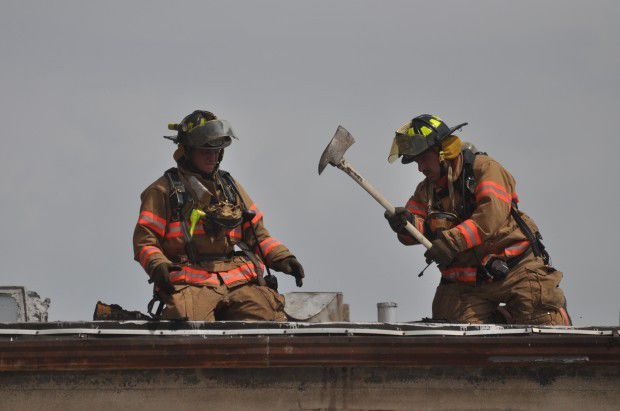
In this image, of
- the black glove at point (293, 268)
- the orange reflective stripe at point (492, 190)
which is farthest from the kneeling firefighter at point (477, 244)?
the black glove at point (293, 268)

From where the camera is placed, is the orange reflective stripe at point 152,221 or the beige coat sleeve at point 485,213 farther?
the beige coat sleeve at point 485,213

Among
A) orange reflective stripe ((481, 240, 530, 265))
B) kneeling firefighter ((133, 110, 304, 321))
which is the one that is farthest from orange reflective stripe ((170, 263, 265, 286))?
orange reflective stripe ((481, 240, 530, 265))

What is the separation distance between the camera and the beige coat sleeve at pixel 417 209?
884 centimetres

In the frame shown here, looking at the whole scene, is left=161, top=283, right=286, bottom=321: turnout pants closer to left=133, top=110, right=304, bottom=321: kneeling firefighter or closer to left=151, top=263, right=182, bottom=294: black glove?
left=133, top=110, right=304, bottom=321: kneeling firefighter

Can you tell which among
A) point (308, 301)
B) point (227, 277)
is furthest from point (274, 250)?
point (308, 301)

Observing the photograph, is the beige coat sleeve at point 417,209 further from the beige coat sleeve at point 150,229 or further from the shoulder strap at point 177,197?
the beige coat sleeve at point 150,229

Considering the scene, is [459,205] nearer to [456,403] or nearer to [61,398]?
[456,403]

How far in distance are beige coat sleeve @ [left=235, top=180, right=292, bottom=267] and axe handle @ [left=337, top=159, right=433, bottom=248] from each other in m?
0.76

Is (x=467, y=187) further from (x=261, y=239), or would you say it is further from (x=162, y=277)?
(x=162, y=277)

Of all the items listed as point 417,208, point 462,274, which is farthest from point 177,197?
point 462,274

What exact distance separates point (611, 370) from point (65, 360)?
312 centimetres

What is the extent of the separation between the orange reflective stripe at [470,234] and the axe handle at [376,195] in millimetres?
425

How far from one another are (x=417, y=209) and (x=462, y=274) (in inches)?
25.1

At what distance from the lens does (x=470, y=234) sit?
830 cm
